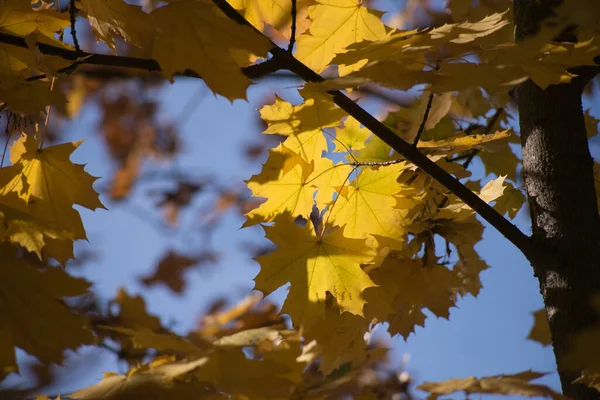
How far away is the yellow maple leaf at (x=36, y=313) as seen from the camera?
0.94 m

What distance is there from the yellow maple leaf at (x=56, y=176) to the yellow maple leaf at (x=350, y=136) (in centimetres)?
69

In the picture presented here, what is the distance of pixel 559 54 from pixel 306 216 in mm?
722

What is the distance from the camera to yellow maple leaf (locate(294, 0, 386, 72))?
58.4 inches

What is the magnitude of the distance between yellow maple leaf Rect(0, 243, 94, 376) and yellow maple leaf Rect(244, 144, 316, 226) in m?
0.55

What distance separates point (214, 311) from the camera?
4840 mm

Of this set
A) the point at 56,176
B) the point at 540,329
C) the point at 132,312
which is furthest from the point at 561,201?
the point at 132,312

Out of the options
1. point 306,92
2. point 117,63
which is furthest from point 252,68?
point 117,63

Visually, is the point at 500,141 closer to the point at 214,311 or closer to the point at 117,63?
the point at 117,63

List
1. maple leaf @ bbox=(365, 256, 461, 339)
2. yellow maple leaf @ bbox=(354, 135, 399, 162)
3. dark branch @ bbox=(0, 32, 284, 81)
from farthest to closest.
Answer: yellow maple leaf @ bbox=(354, 135, 399, 162), maple leaf @ bbox=(365, 256, 461, 339), dark branch @ bbox=(0, 32, 284, 81)

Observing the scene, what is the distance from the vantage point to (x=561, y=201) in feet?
4.37

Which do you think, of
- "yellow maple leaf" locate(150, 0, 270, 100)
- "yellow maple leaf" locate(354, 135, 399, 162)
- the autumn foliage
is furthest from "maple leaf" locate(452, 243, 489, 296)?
"yellow maple leaf" locate(150, 0, 270, 100)

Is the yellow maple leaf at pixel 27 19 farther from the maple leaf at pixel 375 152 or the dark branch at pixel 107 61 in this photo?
the maple leaf at pixel 375 152

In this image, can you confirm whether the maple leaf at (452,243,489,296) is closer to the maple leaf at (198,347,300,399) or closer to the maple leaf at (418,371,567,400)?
the maple leaf at (418,371,567,400)

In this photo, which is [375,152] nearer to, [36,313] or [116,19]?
[116,19]
